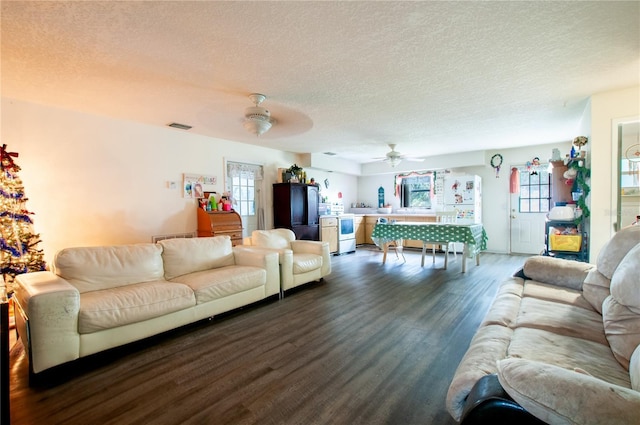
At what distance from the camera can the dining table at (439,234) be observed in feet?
14.9

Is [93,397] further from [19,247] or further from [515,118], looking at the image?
[515,118]

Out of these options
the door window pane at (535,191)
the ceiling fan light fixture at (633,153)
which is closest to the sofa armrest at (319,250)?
the ceiling fan light fixture at (633,153)

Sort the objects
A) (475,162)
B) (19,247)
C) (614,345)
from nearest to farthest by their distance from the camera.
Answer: (614,345), (19,247), (475,162)

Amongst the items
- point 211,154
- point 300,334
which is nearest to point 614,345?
point 300,334

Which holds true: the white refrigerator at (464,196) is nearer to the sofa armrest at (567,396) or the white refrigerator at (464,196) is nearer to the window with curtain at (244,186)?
the window with curtain at (244,186)

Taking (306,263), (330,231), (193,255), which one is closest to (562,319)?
(306,263)

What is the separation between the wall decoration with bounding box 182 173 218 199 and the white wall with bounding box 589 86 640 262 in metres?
5.34

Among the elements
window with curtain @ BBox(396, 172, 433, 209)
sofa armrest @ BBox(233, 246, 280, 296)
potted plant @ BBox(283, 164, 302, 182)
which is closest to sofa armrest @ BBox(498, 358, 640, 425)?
sofa armrest @ BBox(233, 246, 280, 296)

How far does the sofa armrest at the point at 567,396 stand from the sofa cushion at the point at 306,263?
2.99 m

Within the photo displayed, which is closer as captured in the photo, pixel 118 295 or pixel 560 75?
pixel 118 295

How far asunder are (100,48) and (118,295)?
194cm

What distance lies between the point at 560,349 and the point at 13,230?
15.4 ft

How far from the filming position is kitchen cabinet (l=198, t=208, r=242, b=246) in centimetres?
456

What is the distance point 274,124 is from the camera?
14.0 ft
